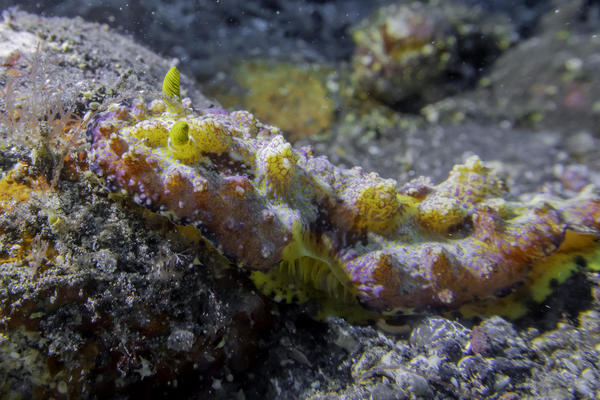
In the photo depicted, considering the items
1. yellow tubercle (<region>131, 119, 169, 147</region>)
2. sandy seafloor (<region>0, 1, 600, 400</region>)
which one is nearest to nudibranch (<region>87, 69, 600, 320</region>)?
yellow tubercle (<region>131, 119, 169, 147</region>)

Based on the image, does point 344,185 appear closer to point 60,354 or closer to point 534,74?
point 60,354

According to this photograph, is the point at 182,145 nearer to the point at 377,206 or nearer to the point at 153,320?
the point at 153,320

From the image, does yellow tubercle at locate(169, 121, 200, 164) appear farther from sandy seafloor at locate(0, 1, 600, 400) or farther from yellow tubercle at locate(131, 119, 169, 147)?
sandy seafloor at locate(0, 1, 600, 400)

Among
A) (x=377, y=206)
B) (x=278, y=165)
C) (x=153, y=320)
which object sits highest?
(x=278, y=165)

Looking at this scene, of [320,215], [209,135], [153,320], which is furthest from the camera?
[320,215]

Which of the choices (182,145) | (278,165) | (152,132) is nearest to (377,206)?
(278,165)

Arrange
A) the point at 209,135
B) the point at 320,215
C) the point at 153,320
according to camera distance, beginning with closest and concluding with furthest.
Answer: the point at 153,320 < the point at 209,135 < the point at 320,215

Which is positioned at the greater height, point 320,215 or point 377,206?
point 377,206

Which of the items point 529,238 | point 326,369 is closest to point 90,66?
point 326,369

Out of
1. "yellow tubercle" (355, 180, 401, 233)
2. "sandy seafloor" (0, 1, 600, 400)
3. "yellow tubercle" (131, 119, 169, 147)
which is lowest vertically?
"sandy seafloor" (0, 1, 600, 400)
